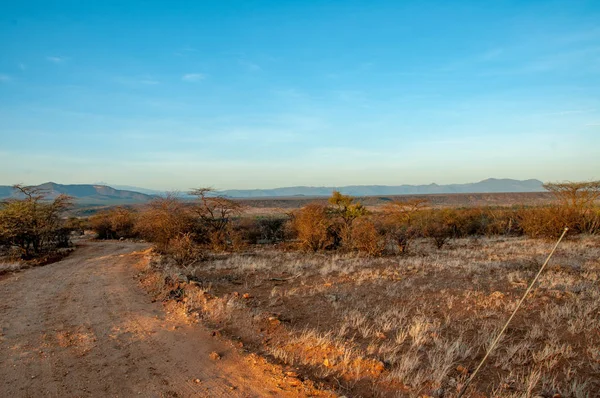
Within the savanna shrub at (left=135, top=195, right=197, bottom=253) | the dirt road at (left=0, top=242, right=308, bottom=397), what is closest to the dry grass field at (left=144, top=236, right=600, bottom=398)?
the dirt road at (left=0, top=242, right=308, bottom=397)

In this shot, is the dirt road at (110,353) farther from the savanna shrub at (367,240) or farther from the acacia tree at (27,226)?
the savanna shrub at (367,240)

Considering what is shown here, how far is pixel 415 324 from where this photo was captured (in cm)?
699

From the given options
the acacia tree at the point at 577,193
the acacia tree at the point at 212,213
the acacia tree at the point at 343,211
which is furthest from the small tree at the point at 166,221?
the acacia tree at the point at 577,193

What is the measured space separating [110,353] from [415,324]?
5540 millimetres

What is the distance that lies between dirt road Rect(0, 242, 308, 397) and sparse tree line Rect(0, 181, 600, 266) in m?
6.42

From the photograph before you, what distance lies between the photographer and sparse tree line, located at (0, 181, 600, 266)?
18203mm

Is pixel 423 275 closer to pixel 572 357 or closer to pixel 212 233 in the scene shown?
pixel 572 357

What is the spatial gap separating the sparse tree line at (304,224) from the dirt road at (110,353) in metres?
6.42

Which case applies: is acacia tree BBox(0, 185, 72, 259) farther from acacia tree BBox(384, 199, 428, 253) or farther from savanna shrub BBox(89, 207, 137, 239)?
acacia tree BBox(384, 199, 428, 253)

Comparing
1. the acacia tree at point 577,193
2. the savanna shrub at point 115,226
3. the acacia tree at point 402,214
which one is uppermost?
the acacia tree at point 577,193

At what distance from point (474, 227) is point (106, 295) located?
96.4ft

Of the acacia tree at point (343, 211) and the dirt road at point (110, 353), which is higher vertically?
the acacia tree at point (343, 211)

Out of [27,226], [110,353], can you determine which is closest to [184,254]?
[110,353]

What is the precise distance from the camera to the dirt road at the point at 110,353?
468cm
